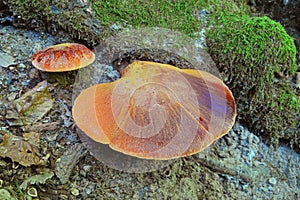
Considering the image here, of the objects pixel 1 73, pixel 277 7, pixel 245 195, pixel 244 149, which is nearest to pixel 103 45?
pixel 1 73

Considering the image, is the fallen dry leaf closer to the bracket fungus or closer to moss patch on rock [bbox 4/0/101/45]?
the bracket fungus

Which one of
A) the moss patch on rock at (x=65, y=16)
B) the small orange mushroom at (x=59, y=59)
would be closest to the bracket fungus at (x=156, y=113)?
the small orange mushroom at (x=59, y=59)

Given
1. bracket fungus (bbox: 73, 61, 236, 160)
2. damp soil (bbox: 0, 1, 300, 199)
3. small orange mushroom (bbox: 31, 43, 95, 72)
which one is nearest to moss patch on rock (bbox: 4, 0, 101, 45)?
damp soil (bbox: 0, 1, 300, 199)

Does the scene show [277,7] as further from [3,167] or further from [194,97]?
[3,167]

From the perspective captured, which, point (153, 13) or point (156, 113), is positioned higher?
point (153, 13)

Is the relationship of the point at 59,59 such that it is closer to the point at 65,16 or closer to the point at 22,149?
the point at 65,16

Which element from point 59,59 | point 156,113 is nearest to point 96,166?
point 156,113

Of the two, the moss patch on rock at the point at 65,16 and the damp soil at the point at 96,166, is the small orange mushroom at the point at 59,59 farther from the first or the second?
the moss patch on rock at the point at 65,16
